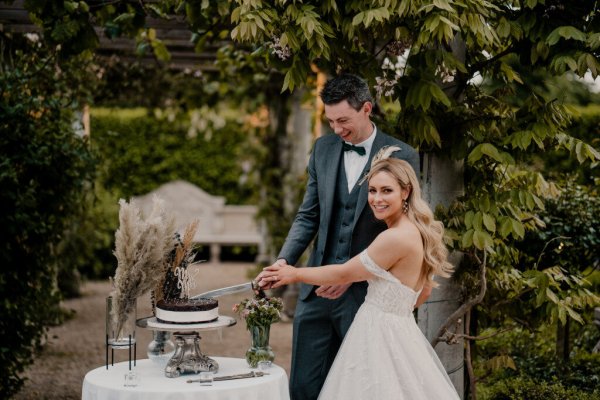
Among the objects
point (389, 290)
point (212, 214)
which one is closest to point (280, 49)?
point (389, 290)

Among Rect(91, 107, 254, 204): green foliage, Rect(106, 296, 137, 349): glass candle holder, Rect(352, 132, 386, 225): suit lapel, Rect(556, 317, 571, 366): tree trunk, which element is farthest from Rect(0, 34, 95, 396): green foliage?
Rect(91, 107, 254, 204): green foliage

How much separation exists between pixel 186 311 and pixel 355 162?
42.6 inches

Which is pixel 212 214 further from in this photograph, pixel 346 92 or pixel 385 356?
pixel 385 356

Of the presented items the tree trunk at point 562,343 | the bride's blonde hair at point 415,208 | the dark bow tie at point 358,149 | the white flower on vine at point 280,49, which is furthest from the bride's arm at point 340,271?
the tree trunk at point 562,343

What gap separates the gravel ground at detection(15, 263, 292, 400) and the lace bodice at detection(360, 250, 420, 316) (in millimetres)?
2729

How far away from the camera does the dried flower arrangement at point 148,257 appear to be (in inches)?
145

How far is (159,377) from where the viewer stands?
3.65 meters

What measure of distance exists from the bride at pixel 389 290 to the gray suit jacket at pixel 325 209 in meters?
0.19

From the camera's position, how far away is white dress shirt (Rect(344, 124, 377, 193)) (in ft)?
13.2

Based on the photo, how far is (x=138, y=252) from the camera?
3725mm

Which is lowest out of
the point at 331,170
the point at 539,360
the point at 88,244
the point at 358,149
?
the point at 88,244

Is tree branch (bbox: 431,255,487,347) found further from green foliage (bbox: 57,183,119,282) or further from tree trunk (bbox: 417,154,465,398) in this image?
green foliage (bbox: 57,183,119,282)

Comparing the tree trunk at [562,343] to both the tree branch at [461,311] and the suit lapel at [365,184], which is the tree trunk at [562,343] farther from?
the suit lapel at [365,184]

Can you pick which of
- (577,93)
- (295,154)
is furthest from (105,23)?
(577,93)
